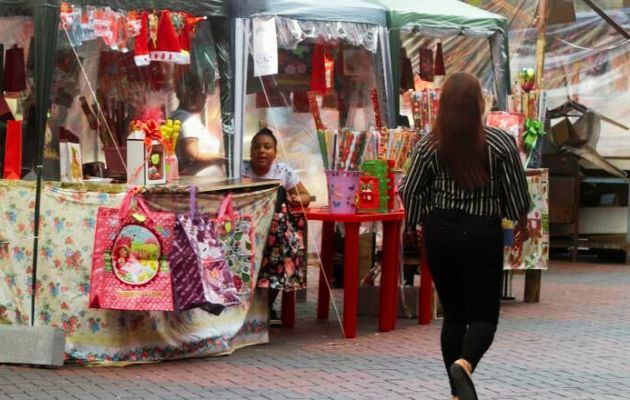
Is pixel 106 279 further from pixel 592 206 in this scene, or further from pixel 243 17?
pixel 592 206

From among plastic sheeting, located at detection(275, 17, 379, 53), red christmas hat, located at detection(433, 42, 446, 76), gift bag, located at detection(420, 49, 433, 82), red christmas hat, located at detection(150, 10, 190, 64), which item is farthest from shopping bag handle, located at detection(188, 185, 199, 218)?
red christmas hat, located at detection(433, 42, 446, 76)

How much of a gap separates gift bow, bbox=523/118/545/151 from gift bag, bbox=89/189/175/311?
172 inches

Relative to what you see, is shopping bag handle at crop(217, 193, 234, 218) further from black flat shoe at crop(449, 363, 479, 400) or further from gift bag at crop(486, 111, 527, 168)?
gift bag at crop(486, 111, 527, 168)

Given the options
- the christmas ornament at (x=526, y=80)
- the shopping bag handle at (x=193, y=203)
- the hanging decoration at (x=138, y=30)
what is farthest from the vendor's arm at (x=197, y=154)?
the christmas ornament at (x=526, y=80)

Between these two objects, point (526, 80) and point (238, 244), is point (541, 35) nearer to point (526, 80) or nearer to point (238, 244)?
point (526, 80)

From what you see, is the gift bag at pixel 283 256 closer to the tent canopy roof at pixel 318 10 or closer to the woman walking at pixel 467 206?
the tent canopy roof at pixel 318 10

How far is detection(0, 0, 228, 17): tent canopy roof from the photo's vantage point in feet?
29.9

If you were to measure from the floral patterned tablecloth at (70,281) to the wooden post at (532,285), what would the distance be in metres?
4.45

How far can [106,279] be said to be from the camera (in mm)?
8344

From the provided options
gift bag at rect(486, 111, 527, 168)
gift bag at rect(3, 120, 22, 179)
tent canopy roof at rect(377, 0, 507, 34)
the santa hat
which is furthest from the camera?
tent canopy roof at rect(377, 0, 507, 34)

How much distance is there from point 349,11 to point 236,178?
7.34 feet

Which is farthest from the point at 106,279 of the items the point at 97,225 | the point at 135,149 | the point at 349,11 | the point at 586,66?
the point at 586,66

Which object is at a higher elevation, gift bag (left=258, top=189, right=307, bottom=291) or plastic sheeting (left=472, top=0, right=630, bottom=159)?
plastic sheeting (left=472, top=0, right=630, bottom=159)

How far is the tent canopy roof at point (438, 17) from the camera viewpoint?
40.6ft
